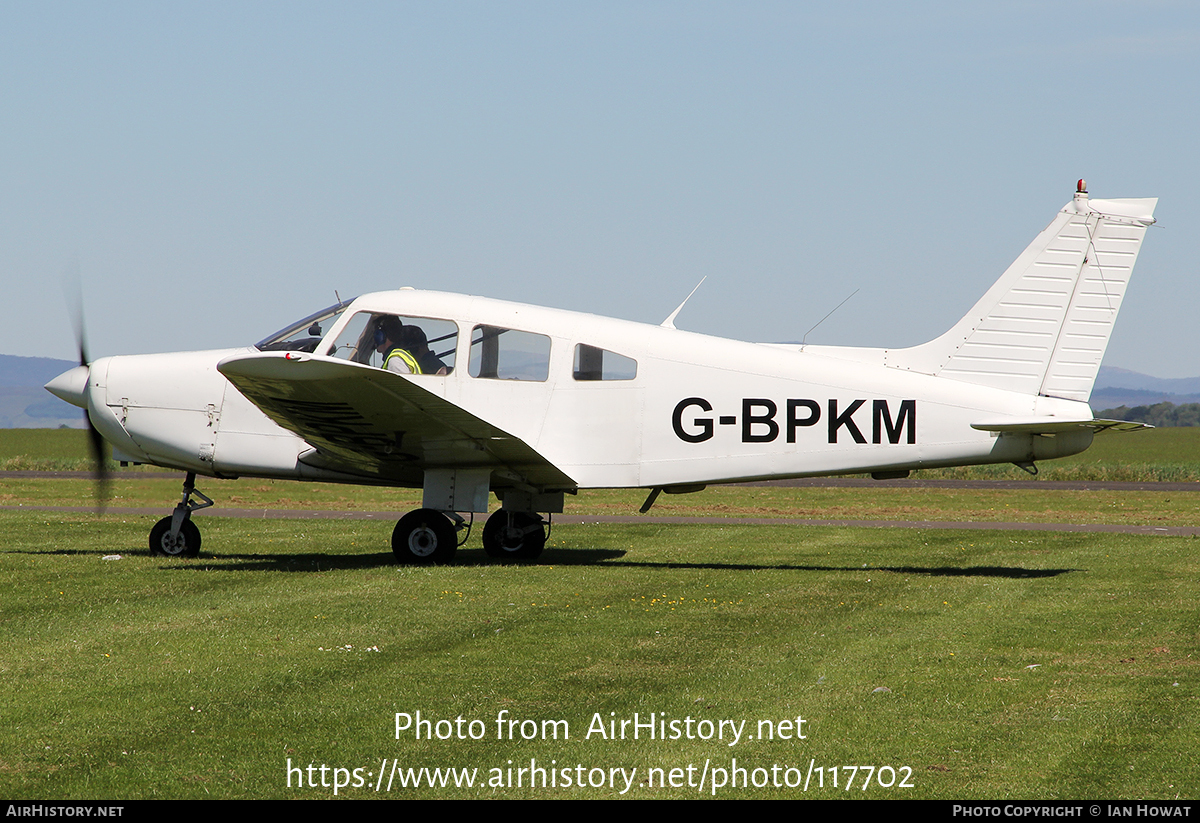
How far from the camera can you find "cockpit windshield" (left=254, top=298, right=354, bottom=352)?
42.4ft

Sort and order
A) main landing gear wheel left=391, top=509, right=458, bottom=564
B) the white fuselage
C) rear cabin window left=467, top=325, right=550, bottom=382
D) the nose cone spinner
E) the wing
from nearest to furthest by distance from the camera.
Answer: the wing → the white fuselage → rear cabin window left=467, top=325, right=550, bottom=382 → main landing gear wheel left=391, top=509, right=458, bottom=564 → the nose cone spinner

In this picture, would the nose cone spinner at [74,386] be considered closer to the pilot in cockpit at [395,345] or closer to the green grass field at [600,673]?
the green grass field at [600,673]

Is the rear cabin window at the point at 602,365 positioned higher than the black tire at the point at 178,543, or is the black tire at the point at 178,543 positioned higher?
the rear cabin window at the point at 602,365

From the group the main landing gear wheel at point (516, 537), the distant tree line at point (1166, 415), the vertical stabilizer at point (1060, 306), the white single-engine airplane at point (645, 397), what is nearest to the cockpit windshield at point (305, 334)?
the white single-engine airplane at point (645, 397)

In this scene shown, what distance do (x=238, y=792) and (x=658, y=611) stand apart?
531 centimetres

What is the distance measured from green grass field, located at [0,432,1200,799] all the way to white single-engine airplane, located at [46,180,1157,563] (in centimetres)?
119

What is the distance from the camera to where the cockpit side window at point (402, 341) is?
1253 centimetres

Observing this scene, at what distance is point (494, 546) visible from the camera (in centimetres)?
1395

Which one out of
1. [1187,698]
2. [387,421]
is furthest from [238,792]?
[387,421]

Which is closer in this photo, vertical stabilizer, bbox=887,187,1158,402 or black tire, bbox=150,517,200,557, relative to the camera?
vertical stabilizer, bbox=887,187,1158,402

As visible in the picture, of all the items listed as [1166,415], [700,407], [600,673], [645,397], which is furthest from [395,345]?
[1166,415]

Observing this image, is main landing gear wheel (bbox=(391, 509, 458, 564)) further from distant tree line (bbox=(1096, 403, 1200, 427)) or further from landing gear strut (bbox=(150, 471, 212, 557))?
distant tree line (bbox=(1096, 403, 1200, 427))

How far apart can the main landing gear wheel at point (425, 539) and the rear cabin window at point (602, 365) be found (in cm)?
222

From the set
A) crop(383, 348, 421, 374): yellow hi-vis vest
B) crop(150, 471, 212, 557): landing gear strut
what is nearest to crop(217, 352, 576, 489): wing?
crop(383, 348, 421, 374): yellow hi-vis vest
